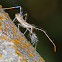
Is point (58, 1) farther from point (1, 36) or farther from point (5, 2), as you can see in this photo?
point (1, 36)

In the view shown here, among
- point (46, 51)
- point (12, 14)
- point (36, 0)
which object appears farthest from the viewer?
point (36, 0)

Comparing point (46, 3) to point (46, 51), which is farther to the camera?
point (46, 3)

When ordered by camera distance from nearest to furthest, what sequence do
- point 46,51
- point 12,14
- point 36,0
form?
point 46,51 < point 12,14 < point 36,0

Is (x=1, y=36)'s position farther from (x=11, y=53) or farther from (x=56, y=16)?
(x=56, y=16)

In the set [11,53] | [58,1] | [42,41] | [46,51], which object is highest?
[58,1]

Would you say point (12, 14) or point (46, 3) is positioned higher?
point (46, 3)

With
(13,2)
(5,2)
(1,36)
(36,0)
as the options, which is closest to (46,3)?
(36,0)

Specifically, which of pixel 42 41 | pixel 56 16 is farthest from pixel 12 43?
pixel 56 16
